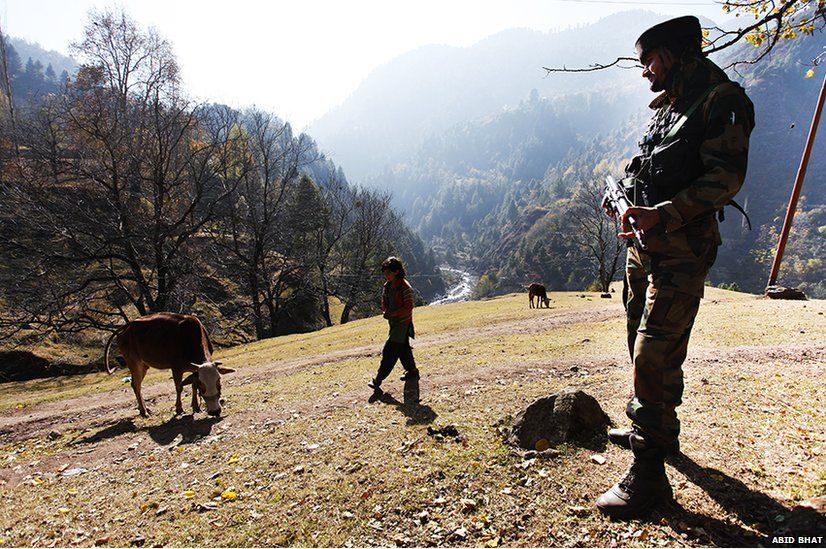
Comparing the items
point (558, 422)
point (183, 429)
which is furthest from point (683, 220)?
point (183, 429)

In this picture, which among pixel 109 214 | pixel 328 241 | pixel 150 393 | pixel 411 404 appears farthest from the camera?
pixel 328 241

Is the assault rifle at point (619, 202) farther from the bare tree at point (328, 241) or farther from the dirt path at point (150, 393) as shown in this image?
the bare tree at point (328, 241)

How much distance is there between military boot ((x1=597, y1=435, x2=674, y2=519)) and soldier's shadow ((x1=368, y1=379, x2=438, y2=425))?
3.22 meters

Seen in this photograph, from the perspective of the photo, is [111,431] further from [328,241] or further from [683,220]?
[328,241]

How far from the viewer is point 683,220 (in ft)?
10.7

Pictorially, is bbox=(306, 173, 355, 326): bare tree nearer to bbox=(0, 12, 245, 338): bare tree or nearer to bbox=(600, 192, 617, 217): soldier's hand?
bbox=(0, 12, 245, 338): bare tree

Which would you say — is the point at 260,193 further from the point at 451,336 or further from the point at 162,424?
the point at 162,424

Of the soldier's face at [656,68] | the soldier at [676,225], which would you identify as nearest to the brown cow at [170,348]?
the soldier at [676,225]

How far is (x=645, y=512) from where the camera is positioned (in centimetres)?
327

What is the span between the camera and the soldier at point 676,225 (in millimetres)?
3201

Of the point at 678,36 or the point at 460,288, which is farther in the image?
the point at 460,288

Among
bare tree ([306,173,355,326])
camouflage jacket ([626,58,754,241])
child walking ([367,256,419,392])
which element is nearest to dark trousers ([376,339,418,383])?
child walking ([367,256,419,392])

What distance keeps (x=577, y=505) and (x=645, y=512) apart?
54 cm

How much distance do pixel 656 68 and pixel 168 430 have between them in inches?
380
